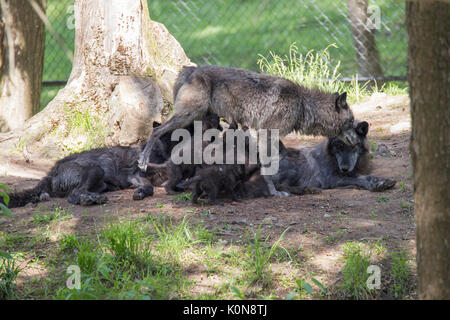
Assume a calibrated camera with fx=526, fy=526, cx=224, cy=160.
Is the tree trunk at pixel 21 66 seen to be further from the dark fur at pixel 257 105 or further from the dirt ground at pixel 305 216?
the dark fur at pixel 257 105

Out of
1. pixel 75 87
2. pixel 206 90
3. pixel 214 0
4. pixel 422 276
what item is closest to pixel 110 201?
pixel 206 90

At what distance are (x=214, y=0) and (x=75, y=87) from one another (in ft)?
21.8

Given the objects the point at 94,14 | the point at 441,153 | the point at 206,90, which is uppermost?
the point at 94,14

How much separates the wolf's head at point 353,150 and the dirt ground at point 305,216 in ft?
0.83

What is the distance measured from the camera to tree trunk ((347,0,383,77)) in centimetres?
1130

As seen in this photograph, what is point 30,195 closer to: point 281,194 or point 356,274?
point 281,194

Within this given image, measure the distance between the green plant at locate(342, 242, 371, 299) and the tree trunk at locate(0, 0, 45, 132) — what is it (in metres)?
7.10

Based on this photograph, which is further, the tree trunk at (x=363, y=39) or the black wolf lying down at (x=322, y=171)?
the tree trunk at (x=363, y=39)

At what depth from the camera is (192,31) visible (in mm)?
13781

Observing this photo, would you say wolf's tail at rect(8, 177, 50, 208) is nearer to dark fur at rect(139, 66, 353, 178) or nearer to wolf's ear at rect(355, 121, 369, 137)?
dark fur at rect(139, 66, 353, 178)

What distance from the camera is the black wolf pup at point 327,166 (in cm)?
665

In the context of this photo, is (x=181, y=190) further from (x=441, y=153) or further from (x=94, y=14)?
(x=441, y=153)

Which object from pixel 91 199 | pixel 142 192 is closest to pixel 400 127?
pixel 142 192

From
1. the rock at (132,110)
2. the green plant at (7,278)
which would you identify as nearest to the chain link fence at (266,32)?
the rock at (132,110)
